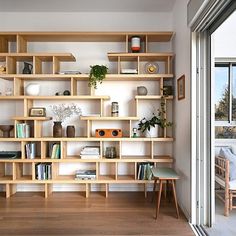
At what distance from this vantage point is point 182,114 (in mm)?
3117

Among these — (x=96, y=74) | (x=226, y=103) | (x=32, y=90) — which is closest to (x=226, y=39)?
(x=226, y=103)

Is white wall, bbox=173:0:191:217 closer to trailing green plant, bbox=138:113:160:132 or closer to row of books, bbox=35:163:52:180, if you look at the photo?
trailing green plant, bbox=138:113:160:132

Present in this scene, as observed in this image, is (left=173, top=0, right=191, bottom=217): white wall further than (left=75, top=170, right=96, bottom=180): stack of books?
No

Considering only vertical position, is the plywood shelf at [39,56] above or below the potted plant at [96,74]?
above

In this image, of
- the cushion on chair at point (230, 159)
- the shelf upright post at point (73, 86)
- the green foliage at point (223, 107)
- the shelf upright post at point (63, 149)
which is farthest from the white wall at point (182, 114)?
the shelf upright post at point (63, 149)

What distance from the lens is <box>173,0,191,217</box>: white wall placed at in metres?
2.87

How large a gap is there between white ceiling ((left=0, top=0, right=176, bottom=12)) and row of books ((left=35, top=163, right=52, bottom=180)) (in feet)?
7.68

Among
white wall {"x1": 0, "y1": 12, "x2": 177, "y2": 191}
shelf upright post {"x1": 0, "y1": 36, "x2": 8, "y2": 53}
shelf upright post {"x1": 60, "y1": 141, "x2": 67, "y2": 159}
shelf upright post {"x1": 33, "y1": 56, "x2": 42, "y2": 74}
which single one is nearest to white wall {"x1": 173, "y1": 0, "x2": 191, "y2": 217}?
white wall {"x1": 0, "y1": 12, "x2": 177, "y2": 191}

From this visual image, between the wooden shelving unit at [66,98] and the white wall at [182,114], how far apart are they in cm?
18

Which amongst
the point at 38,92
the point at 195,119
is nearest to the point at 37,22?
the point at 38,92

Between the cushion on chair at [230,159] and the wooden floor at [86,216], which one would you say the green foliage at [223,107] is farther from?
the wooden floor at [86,216]

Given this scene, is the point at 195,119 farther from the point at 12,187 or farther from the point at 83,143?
the point at 12,187

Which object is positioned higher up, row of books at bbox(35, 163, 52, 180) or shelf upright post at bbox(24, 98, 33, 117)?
shelf upright post at bbox(24, 98, 33, 117)

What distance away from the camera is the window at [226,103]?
3.70 m
